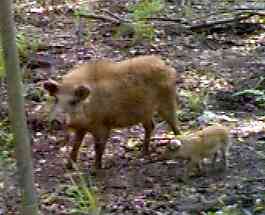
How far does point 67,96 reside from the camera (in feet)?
20.7

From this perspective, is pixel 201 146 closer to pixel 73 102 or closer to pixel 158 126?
pixel 73 102

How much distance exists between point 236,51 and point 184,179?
3.99 metres

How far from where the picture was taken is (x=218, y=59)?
31.7 feet

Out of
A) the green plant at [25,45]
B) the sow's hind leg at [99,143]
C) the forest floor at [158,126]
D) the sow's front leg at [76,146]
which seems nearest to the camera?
the forest floor at [158,126]

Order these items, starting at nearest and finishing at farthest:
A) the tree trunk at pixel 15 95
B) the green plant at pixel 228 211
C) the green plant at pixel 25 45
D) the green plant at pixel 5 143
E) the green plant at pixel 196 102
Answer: the tree trunk at pixel 15 95, the green plant at pixel 228 211, the green plant at pixel 5 143, the green plant at pixel 196 102, the green plant at pixel 25 45

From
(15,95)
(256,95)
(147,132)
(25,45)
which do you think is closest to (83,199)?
(147,132)

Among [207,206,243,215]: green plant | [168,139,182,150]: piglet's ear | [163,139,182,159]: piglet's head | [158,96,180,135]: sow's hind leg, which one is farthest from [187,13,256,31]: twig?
[207,206,243,215]: green plant

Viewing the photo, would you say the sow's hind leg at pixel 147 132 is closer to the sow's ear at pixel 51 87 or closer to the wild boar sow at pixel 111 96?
the wild boar sow at pixel 111 96

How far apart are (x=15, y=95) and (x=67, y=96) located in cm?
278

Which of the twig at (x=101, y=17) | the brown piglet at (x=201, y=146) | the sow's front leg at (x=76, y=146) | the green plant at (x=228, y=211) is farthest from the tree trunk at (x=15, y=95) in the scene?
the twig at (x=101, y=17)

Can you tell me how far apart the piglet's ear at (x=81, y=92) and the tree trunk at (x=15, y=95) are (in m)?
2.57

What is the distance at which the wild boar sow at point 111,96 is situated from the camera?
634 centimetres

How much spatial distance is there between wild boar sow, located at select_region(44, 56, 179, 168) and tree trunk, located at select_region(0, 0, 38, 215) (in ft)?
8.35

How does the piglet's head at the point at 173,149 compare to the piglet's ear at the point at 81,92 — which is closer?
the piglet's ear at the point at 81,92
